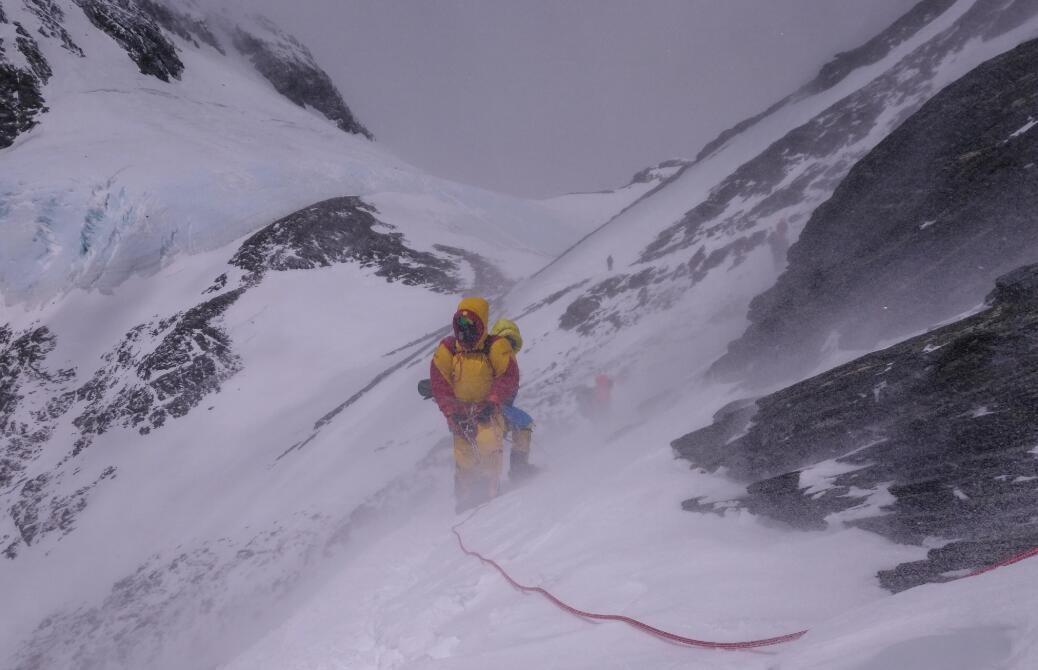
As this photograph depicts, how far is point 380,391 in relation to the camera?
1344 centimetres

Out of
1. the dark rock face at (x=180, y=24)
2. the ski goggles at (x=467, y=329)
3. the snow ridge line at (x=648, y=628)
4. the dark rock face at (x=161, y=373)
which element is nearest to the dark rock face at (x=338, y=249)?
the dark rock face at (x=161, y=373)

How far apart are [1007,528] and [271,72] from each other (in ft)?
194

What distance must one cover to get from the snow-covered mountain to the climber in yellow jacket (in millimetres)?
628

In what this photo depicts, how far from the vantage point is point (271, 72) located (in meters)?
50.8

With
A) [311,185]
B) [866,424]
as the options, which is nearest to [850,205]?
[866,424]

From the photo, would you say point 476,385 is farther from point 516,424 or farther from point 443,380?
point 516,424

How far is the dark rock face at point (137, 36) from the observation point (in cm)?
3572

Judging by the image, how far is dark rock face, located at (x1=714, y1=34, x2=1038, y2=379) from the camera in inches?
204

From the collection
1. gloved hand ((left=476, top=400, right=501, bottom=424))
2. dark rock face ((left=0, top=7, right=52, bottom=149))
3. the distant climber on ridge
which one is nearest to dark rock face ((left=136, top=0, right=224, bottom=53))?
dark rock face ((left=0, top=7, right=52, bottom=149))

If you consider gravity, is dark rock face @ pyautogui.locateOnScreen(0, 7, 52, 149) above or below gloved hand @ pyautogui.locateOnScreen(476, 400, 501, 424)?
above

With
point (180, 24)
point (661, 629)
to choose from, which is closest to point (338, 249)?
point (661, 629)

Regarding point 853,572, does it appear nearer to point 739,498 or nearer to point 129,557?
point 739,498

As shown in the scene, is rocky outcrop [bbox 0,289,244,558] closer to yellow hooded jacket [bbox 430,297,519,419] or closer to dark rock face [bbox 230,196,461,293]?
dark rock face [bbox 230,196,461,293]

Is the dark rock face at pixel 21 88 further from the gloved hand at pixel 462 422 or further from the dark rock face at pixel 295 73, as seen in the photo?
the gloved hand at pixel 462 422
